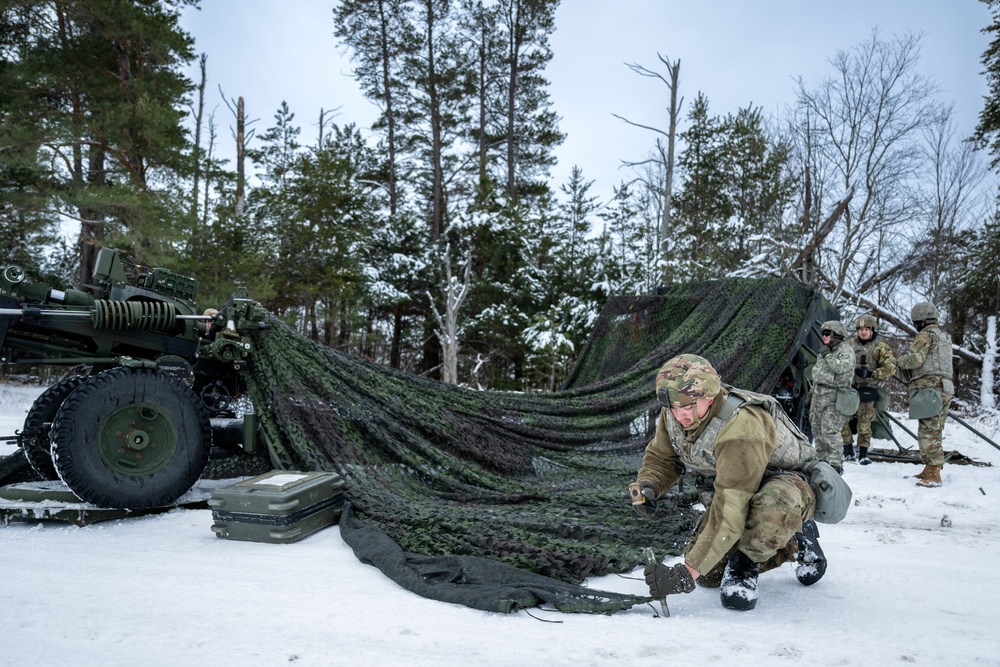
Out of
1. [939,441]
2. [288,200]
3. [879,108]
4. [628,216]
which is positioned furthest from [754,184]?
[939,441]

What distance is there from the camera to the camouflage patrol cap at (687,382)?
8.10 feet

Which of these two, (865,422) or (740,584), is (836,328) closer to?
(865,422)

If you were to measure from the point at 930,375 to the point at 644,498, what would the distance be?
4.29 m

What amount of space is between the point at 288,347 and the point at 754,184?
601 inches

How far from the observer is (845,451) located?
6.60 metres

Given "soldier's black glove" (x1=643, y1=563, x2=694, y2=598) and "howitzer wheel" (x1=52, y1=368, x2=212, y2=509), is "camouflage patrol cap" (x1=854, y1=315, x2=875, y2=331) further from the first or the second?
"howitzer wheel" (x1=52, y1=368, x2=212, y2=509)

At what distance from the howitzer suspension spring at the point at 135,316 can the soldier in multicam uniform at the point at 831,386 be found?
5232mm

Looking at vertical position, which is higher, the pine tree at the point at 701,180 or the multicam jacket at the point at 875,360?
the pine tree at the point at 701,180

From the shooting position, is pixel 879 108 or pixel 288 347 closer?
pixel 288 347

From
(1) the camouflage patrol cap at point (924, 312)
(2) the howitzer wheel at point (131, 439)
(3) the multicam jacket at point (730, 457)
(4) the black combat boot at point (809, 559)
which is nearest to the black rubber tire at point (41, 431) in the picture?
(2) the howitzer wheel at point (131, 439)

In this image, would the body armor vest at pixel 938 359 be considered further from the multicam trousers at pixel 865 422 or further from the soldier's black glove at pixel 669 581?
the soldier's black glove at pixel 669 581

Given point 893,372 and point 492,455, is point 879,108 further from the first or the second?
point 492,455

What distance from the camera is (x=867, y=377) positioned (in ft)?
21.2

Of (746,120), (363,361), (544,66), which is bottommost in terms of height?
(363,361)
